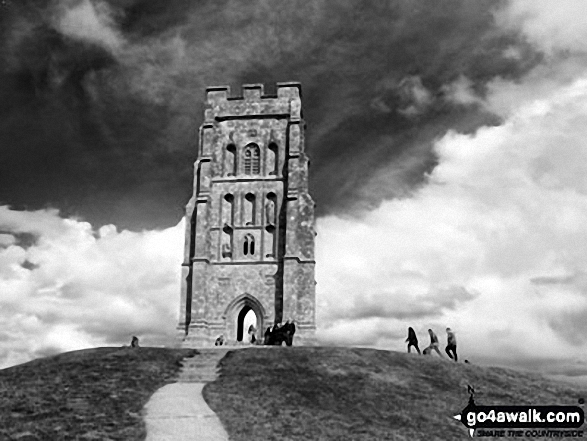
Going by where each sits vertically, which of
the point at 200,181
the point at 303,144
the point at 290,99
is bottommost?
the point at 200,181

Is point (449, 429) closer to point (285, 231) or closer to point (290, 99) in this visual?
point (285, 231)

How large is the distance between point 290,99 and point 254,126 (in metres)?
3.56

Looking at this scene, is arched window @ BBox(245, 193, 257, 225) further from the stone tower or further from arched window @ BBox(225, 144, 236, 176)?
arched window @ BBox(225, 144, 236, 176)

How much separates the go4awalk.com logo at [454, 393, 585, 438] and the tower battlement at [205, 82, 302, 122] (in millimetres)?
32606

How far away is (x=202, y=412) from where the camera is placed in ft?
60.9

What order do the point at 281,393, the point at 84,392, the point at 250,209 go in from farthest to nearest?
the point at 250,209
the point at 281,393
the point at 84,392

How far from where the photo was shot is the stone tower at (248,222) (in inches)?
1811

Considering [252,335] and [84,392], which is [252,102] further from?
[84,392]

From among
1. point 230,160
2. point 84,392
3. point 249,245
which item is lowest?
point 84,392

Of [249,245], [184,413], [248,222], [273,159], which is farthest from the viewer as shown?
[273,159]

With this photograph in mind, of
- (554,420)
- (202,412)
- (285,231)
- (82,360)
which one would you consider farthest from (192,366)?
(285,231)

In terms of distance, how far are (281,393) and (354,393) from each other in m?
2.65

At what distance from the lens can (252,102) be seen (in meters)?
51.3

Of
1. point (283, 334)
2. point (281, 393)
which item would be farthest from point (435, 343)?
point (281, 393)
